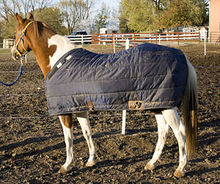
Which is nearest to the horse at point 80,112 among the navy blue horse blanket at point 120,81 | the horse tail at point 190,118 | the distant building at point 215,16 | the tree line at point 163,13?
the horse tail at point 190,118

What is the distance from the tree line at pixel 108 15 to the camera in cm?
3331

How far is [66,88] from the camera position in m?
2.96

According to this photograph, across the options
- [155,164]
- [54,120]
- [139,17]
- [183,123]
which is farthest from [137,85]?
[139,17]

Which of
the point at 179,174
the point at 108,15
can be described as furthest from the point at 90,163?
Result: the point at 108,15

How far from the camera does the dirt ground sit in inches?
120

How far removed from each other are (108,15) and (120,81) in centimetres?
4624

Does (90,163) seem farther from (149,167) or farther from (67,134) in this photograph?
(149,167)

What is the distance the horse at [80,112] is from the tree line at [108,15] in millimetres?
30421

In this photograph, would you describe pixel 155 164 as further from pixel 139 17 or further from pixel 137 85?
pixel 139 17

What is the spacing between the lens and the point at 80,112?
3.10 metres

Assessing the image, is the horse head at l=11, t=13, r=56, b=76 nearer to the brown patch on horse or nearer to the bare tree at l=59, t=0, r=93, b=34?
the brown patch on horse

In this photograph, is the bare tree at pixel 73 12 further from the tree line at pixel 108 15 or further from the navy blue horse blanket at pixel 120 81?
the navy blue horse blanket at pixel 120 81

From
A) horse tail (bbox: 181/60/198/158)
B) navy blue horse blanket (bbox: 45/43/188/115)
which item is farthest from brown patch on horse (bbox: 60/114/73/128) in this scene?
horse tail (bbox: 181/60/198/158)

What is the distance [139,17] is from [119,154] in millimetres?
35619
